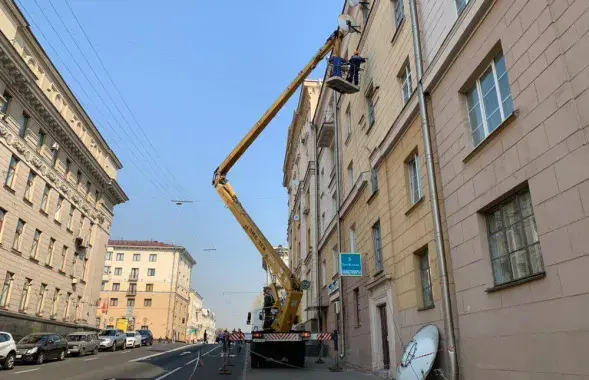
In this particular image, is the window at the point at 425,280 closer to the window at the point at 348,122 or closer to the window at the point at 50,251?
the window at the point at 348,122

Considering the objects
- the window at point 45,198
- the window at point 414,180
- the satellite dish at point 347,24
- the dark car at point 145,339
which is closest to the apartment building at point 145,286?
the dark car at point 145,339

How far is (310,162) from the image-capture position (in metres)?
31.6

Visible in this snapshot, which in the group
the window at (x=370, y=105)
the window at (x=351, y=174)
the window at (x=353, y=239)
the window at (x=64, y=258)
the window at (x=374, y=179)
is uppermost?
the window at (x=370, y=105)

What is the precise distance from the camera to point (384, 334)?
1437 cm

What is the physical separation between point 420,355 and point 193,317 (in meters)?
110

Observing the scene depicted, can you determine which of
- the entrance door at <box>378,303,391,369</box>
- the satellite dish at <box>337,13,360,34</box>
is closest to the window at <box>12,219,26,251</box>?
the satellite dish at <box>337,13,360,34</box>

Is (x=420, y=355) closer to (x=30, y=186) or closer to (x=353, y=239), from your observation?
(x=353, y=239)

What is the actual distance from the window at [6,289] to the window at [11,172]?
19.2 feet

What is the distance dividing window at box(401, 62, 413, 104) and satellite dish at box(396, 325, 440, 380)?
6711 millimetres

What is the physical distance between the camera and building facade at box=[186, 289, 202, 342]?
101 metres

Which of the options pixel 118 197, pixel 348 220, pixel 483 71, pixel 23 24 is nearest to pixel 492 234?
pixel 483 71

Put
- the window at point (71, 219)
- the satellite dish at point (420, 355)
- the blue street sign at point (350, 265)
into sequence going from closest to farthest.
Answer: the satellite dish at point (420, 355)
the blue street sign at point (350, 265)
the window at point (71, 219)

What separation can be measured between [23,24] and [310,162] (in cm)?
2089

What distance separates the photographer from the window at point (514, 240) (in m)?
7.16
